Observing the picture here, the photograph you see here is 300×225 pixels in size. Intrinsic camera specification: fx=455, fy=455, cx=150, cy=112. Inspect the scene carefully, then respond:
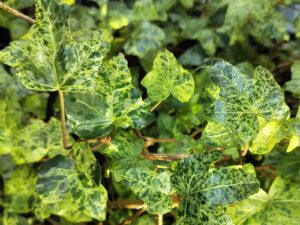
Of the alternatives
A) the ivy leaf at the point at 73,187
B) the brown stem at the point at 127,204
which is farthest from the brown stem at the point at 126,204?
the ivy leaf at the point at 73,187

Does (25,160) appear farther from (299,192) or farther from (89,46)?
(299,192)

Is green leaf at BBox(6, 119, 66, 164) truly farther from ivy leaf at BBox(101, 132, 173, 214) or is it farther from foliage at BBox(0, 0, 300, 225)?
ivy leaf at BBox(101, 132, 173, 214)

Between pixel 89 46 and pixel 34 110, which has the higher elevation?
pixel 89 46

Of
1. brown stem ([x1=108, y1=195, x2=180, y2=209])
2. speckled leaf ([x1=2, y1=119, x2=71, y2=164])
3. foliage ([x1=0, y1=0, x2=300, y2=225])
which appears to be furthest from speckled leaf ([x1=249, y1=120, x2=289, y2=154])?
speckled leaf ([x1=2, y1=119, x2=71, y2=164])

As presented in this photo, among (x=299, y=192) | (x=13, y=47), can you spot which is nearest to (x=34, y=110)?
(x=13, y=47)

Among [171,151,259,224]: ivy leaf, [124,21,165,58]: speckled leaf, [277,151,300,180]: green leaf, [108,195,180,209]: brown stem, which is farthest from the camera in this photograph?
[124,21,165,58]: speckled leaf

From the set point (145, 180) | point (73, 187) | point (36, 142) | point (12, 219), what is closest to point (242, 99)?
point (145, 180)

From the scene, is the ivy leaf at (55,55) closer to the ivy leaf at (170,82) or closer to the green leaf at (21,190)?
the ivy leaf at (170,82)
